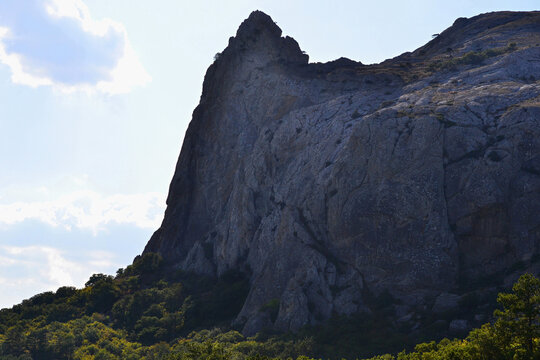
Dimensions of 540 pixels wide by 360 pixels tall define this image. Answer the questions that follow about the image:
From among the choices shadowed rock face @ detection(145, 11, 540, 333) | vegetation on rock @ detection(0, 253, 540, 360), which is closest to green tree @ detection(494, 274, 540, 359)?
vegetation on rock @ detection(0, 253, 540, 360)

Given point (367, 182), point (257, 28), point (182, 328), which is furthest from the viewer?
point (257, 28)

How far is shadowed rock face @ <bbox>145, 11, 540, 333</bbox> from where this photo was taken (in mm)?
59219

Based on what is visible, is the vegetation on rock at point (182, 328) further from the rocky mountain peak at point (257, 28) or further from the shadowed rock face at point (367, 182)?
the rocky mountain peak at point (257, 28)

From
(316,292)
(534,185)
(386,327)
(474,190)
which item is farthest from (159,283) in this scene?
(534,185)

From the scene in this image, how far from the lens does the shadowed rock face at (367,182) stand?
5922cm

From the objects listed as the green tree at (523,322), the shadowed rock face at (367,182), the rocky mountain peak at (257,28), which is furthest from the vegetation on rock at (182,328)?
the rocky mountain peak at (257,28)

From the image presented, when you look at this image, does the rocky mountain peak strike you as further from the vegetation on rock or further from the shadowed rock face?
the vegetation on rock

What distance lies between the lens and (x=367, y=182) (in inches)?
2621

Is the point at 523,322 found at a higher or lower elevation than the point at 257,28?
lower

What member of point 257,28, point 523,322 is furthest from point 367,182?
point 257,28

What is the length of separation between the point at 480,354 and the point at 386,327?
2255cm

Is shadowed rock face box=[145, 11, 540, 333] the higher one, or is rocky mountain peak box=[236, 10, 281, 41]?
rocky mountain peak box=[236, 10, 281, 41]

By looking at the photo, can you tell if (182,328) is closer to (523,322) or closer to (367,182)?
(367,182)

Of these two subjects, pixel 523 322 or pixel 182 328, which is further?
pixel 182 328
